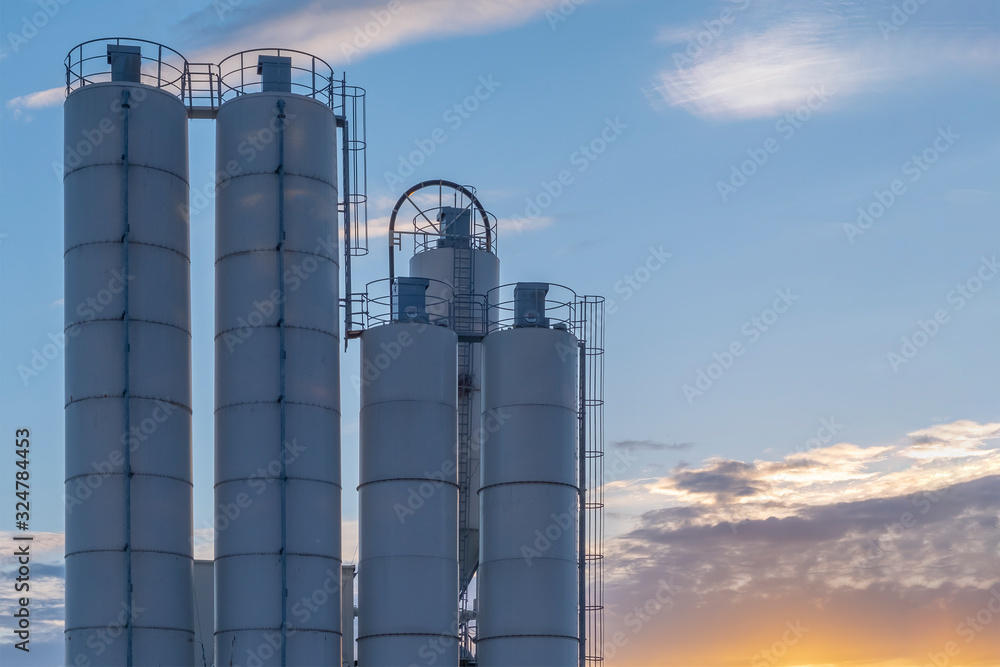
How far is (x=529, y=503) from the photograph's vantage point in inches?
1532

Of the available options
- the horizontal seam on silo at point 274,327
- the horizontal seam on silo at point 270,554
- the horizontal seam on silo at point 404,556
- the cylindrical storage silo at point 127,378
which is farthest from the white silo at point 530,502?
the cylindrical storage silo at point 127,378

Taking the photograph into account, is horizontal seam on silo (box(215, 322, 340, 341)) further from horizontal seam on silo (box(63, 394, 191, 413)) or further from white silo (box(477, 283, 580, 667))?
white silo (box(477, 283, 580, 667))

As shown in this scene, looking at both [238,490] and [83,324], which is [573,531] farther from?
[83,324]

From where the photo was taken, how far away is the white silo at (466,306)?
144 ft

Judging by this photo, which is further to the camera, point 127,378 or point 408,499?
point 408,499

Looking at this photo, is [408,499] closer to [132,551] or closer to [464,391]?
[132,551]

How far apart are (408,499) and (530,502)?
3639 mm

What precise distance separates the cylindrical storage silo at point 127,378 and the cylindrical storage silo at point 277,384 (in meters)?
1.11

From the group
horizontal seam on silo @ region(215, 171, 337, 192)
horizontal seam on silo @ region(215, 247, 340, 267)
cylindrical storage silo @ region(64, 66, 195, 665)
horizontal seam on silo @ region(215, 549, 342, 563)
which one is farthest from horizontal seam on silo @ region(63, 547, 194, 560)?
horizontal seam on silo @ region(215, 171, 337, 192)

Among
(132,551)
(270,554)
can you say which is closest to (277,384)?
(270,554)

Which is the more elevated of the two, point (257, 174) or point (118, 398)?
point (257, 174)

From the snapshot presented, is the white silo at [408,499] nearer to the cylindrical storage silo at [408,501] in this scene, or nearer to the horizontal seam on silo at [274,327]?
the cylindrical storage silo at [408,501]

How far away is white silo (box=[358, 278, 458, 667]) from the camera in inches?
1449

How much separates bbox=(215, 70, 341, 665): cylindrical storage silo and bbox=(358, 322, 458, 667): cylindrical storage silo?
1.04m
